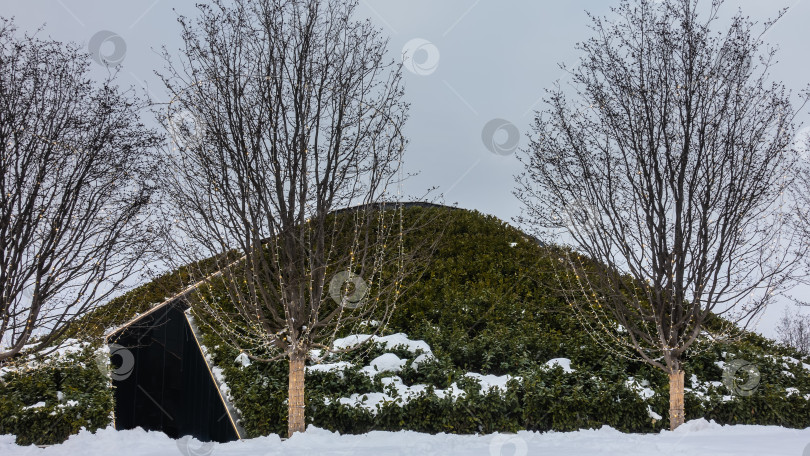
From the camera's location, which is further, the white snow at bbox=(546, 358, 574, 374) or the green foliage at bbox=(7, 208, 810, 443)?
the white snow at bbox=(546, 358, 574, 374)

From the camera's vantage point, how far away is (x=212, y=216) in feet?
→ 25.7

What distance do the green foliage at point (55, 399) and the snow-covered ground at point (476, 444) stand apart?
238 mm

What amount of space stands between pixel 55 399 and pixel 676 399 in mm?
10110

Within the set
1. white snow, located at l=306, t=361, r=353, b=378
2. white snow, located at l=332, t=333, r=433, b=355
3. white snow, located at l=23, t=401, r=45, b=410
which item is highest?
white snow, located at l=332, t=333, r=433, b=355

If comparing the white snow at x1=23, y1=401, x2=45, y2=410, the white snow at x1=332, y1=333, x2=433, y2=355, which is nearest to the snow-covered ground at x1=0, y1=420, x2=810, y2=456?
the white snow at x1=23, y1=401, x2=45, y2=410

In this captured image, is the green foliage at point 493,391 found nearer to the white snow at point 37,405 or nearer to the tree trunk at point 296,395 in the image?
the white snow at point 37,405

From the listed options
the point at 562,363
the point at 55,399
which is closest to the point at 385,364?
the point at 562,363

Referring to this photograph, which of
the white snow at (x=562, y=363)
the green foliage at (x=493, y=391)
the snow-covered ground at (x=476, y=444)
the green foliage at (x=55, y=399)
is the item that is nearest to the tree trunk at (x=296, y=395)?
the snow-covered ground at (x=476, y=444)

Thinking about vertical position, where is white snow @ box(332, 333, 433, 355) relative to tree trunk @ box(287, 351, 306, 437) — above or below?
above

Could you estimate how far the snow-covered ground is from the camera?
24.8 feet

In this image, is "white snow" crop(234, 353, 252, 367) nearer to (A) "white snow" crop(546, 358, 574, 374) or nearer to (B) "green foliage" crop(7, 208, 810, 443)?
(B) "green foliage" crop(7, 208, 810, 443)

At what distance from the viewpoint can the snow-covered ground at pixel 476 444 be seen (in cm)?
755

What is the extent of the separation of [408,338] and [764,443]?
6.07 m

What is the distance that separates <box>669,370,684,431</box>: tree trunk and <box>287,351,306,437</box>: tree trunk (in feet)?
18.6
